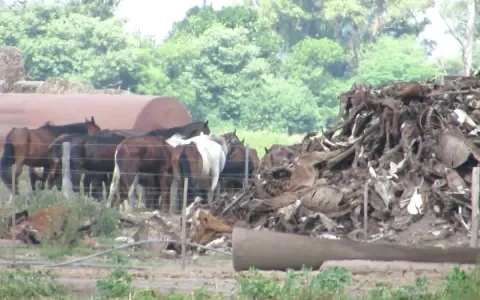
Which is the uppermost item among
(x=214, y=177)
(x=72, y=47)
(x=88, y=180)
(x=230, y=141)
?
(x=72, y=47)

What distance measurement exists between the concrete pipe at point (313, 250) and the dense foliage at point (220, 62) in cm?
4960

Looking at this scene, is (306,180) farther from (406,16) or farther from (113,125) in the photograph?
(406,16)

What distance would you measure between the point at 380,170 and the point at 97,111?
1891 cm

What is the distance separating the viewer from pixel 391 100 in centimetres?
2042

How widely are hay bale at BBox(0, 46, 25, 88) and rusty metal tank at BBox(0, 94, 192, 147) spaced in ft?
25.9

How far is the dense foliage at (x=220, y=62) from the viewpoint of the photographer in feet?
215

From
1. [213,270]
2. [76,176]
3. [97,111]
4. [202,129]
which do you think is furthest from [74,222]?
[97,111]

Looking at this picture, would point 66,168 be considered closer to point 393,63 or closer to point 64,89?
point 64,89

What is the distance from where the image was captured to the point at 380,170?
63.9 feet

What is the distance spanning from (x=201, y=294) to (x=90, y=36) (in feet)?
183

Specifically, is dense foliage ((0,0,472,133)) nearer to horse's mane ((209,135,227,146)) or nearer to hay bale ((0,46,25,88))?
hay bale ((0,46,25,88))

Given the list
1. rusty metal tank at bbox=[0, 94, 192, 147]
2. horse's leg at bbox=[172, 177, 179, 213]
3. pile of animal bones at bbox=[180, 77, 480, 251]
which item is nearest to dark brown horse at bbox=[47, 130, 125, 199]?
horse's leg at bbox=[172, 177, 179, 213]

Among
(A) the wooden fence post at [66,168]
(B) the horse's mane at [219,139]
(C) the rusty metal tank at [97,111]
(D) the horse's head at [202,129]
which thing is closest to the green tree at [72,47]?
(C) the rusty metal tank at [97,111]

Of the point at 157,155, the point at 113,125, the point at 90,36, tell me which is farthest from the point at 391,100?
the point at 90,36
